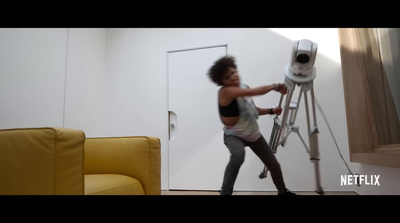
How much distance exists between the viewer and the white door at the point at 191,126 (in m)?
1.51

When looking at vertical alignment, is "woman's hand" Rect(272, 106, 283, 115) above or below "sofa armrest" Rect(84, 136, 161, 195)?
above

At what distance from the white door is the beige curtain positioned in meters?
0.79

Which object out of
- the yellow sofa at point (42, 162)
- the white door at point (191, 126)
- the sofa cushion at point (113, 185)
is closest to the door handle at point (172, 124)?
the white door at point (191, 126)

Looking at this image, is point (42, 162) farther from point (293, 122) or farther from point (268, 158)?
point (293, 122)

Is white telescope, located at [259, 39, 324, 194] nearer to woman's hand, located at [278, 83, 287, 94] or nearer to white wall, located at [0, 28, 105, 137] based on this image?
woman's hand, located at [278, 83, 287, 94]

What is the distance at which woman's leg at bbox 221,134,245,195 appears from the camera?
32.9 inches

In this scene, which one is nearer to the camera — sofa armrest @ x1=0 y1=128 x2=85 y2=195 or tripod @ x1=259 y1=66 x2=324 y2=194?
sofa armrest @ x1=0 y1=128 x2=85 y2=195

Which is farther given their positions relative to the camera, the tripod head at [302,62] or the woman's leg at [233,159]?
the tripod head at [302,62]

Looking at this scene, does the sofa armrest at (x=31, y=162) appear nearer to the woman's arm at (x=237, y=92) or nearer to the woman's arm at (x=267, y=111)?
the woman's arm at (x=237, y=92)

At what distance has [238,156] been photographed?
32.9 inches

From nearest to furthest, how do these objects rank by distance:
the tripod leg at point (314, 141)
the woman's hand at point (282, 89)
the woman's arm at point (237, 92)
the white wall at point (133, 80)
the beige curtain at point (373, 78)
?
the woman's arm at point (237, 92) < the woman's hand at point (282, 89) < the tripod leg at point (314, 141) < the white wall at point (133, 80) < the beige curtain at point (373, 78)

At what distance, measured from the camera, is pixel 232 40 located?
1525 millimetres

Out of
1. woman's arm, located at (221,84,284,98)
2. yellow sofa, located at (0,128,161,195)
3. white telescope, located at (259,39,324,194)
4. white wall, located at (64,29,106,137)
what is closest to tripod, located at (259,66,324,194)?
white telescope, located at (259,39,324,194)

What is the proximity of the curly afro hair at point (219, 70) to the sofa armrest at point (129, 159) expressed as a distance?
0.69 meters
